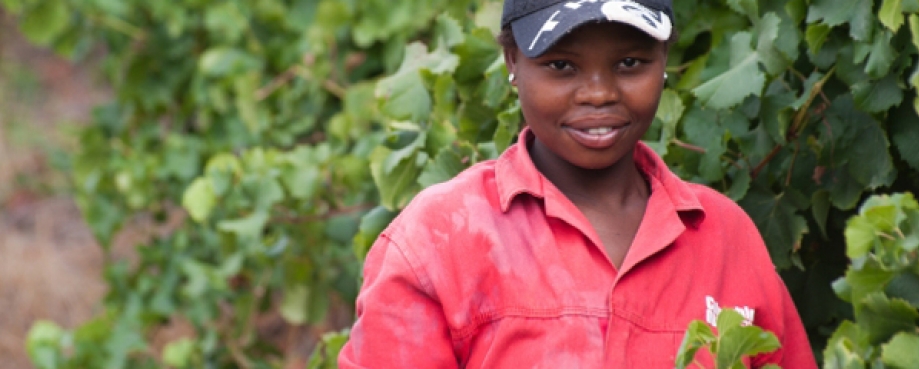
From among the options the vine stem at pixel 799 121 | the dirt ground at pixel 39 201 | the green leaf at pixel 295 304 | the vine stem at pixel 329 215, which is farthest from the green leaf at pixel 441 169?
the dirt ground at pixel 39 201

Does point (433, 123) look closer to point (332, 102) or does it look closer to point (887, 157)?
point (887, 157)

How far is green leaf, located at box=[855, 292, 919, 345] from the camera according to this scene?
1481 mm

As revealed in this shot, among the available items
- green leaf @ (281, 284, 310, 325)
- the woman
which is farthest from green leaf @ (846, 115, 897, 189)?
green leaf @ (281, 284, 310, 325)

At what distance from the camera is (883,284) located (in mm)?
1563

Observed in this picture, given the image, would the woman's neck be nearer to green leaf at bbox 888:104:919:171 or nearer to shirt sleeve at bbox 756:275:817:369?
shirt sleeve at bbox 756:275:817:369

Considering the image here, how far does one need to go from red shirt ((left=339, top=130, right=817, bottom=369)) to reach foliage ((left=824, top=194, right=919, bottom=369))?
0.57ft

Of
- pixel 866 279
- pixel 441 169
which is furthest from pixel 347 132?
pixel 866 279

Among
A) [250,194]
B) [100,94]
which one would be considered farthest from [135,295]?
[100,94]

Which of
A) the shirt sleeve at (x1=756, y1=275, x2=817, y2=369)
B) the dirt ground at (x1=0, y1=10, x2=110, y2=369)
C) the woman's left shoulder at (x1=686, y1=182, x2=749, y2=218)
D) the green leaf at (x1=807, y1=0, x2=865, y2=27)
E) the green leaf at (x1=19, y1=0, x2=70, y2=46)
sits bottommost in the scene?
the dirt ground at (x1=0, y1=10, x2=110, y2=369)

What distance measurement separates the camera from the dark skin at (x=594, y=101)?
1.56 m

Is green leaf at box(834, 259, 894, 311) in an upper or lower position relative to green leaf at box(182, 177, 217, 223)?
upper

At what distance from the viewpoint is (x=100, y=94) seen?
7004 mm

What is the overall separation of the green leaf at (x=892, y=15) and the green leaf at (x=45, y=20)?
3.44m

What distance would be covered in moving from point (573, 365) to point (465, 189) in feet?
0.91
